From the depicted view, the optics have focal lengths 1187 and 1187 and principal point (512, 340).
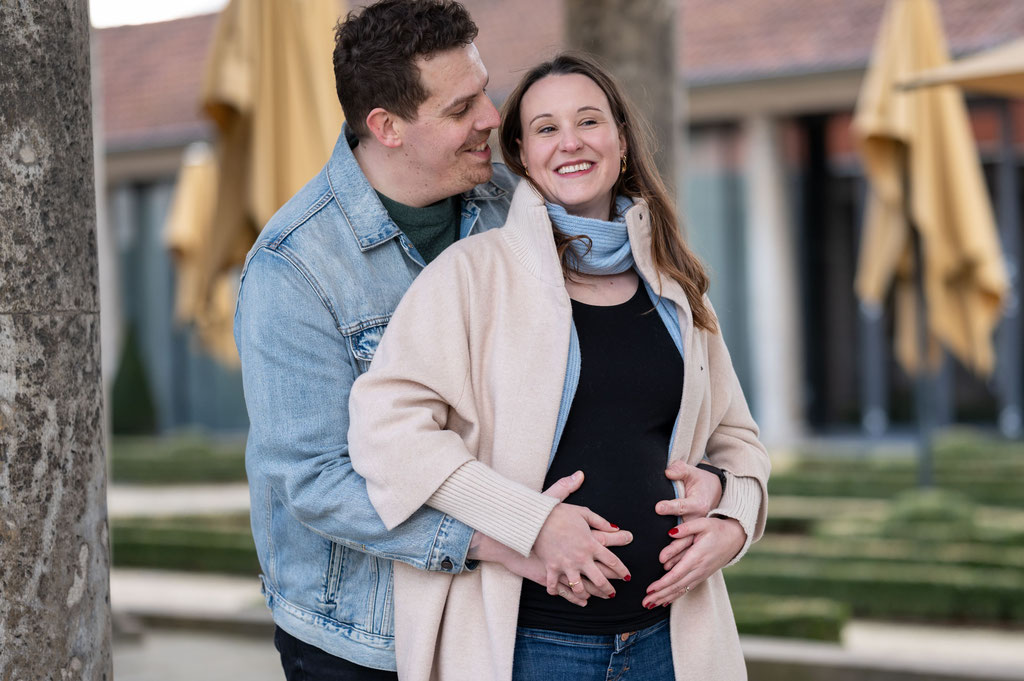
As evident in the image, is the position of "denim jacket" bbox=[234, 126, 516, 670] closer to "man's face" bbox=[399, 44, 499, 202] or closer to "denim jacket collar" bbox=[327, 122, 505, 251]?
"denim jacket collar" bbox=[327, 122, 505, 251]

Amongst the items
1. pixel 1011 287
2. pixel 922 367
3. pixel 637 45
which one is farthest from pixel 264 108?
pixel 1011 287

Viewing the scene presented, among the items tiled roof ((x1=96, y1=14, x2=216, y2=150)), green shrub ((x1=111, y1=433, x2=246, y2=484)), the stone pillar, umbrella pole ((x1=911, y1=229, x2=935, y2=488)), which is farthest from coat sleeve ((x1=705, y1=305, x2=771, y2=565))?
tiled roof ((x1=96, y1=14, x2=216, y2=150))

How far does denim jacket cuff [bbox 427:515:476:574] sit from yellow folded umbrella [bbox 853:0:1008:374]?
6287 millimetres

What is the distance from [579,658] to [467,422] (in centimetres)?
43

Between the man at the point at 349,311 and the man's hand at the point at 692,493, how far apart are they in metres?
0.02

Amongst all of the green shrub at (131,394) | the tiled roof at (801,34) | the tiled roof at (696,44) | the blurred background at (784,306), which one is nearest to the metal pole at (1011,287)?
the blurred background at (784,306)

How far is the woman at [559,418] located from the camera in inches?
73.1

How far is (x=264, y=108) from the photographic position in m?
5.04

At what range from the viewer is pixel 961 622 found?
5543mm

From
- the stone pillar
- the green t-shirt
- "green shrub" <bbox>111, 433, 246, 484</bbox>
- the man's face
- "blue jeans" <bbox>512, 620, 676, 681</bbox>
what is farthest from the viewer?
the stone pillar

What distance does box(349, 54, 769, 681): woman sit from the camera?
6.09ft

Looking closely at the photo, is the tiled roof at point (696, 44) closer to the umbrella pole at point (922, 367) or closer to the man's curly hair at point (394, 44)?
the umbrella pole at point (922, 367)

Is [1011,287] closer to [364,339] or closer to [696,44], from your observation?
[696,44]

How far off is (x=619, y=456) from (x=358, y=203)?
0.64 m
